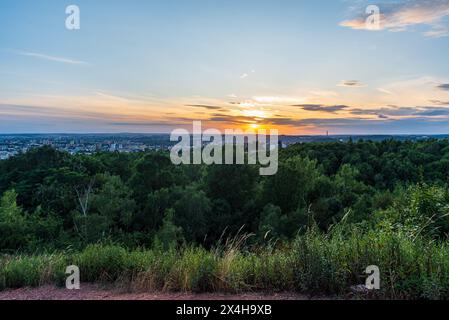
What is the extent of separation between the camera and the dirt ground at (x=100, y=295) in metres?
4.08

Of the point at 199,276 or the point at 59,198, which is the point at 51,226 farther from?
the point at 199,276

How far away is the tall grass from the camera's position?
12.9 feet

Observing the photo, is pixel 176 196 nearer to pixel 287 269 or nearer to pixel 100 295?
pixel 100 295

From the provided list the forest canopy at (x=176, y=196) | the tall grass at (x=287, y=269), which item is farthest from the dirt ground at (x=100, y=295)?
the forest canopy at (x=176, y=196)

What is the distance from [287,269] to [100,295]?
232 centimetres

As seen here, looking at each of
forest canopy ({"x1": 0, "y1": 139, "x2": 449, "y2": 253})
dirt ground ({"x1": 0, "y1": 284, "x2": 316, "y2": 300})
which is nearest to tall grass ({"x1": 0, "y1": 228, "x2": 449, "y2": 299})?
dirt ground ({"x1": 0, "y1": 284, "x2": 316, "y2": 300})

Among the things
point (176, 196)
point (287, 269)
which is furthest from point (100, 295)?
point (176, 196)

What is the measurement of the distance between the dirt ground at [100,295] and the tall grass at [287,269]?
5.1 inches

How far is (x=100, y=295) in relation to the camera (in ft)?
14.3

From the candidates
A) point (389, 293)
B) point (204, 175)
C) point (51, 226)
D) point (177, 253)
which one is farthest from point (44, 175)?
point (389, 293)

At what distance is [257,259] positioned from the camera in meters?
4.79

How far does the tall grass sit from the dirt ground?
131mm
